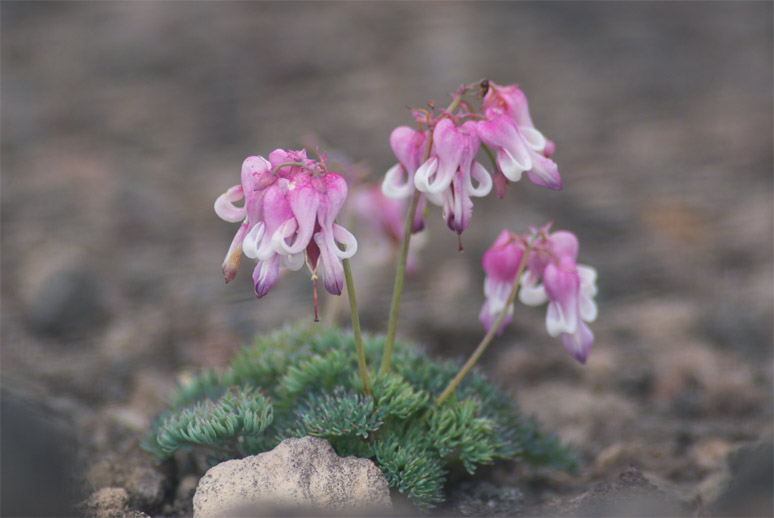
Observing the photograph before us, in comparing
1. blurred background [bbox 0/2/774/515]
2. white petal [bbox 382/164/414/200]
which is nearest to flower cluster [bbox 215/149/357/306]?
white petal [bbox 382/164/414/200]

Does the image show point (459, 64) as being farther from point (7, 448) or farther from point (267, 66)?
point (7, 448)

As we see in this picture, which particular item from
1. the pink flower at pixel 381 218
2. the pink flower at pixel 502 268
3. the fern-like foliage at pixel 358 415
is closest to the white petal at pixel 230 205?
the fern-like foliage at pixel 358 415

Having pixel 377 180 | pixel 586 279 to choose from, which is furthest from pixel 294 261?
pixel 377 180

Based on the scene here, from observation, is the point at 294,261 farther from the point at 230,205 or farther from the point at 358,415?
the point at 358,415

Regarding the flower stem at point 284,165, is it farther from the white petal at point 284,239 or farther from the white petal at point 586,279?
the white petal at point 586,279

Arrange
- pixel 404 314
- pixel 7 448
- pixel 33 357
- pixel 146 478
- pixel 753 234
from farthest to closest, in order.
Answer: pixel 753 234 < pixel 404 314 < pixel 33 357 < pixel 146 478 < pixel 7 448

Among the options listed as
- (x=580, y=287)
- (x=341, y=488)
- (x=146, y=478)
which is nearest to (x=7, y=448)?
(x=146, y=478)
